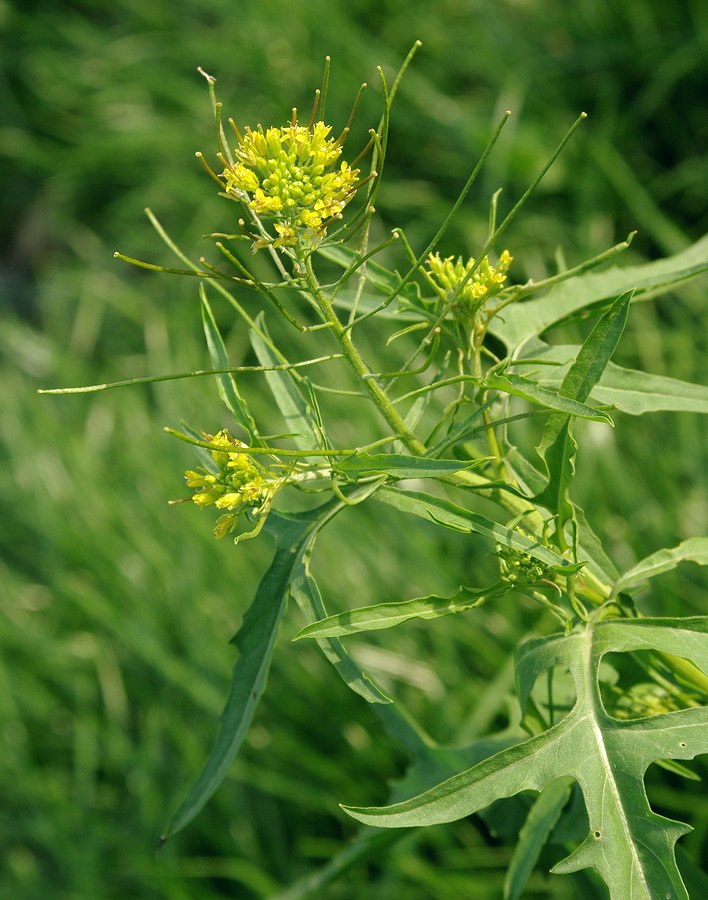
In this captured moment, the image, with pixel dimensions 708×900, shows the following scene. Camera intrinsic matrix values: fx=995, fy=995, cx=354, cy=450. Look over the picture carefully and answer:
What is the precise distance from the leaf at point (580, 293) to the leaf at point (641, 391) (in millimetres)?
68

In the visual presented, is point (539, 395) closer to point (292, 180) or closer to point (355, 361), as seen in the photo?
point (355, 361)

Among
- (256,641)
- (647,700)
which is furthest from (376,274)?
(647,700)

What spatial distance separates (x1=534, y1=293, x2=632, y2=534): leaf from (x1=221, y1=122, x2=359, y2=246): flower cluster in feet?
0.89

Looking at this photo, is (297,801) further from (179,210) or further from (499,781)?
(179,210)

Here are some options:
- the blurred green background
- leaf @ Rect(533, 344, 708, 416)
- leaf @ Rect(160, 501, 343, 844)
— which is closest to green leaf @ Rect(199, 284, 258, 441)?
leaf @ Rect(160, 501, 343, 844)

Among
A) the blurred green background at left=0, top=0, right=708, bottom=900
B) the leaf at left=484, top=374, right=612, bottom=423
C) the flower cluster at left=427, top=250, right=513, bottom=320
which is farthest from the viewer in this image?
the blurred green background at left=0, top=0, right=708, bottom=900

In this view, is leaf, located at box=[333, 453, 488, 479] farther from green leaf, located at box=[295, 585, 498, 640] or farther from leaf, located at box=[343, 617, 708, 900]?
leaf, located at box=[343, 617, 708, 900]

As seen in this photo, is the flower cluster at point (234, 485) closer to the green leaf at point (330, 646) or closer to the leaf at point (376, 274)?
the green leaf at point (330, 646)

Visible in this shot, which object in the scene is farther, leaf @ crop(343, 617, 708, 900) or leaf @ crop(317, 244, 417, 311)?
leaf @ crop(317, 244, 417, 311)

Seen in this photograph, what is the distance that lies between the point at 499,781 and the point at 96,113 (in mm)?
4125

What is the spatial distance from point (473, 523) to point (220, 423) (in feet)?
7.71

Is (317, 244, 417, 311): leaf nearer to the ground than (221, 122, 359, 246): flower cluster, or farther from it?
nearer to the ground

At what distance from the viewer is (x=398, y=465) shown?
0.93m

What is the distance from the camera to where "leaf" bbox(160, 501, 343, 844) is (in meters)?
1.03
